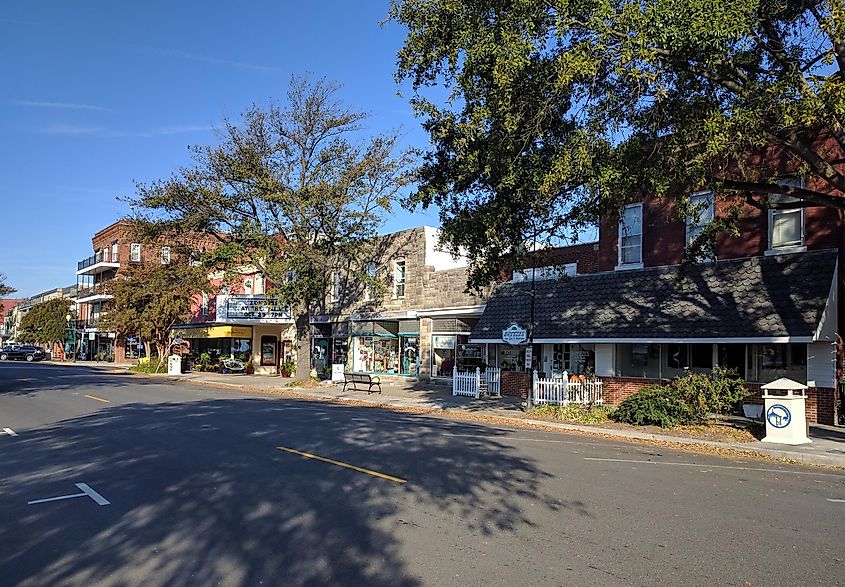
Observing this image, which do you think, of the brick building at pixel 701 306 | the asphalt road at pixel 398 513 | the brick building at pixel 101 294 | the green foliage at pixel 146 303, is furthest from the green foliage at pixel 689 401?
the brick building at pixel 101 294

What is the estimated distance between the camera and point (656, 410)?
16562mm

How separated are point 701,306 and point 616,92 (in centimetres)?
833

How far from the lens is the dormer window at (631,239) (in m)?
22.1

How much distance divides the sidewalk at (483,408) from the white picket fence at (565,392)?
86cm

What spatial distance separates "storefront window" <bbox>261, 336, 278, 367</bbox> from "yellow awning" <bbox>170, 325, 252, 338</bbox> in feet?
3.57

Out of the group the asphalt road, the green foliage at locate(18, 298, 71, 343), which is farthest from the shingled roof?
the green foliage at locate(18, 298, 71, 343)

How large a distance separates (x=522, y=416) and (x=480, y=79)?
9862mm

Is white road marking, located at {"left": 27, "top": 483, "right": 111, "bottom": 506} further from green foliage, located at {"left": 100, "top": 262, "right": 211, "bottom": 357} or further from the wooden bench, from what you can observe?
green foliage, located at {"left": 100, "top": 262, "right": 211, "bottom": 357}

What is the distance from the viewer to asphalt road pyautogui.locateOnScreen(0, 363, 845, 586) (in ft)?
18.4

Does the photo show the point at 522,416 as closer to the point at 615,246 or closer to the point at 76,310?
the point at 615,246

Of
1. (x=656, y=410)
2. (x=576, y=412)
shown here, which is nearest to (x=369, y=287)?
(x=576, y=412)

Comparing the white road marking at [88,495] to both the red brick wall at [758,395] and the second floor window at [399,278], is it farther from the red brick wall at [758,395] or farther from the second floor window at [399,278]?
the second floor window at [399,278]

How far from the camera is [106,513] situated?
24.2 ft

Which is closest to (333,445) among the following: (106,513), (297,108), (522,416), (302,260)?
(106,513)
